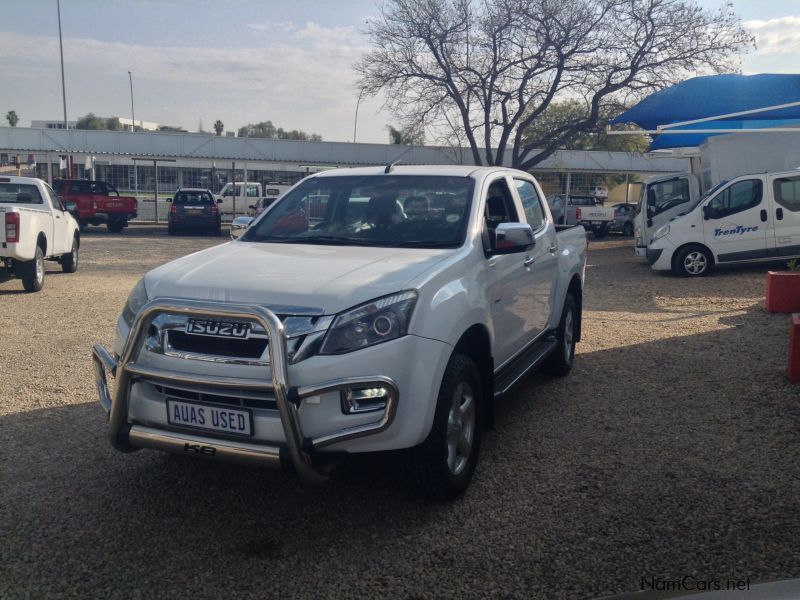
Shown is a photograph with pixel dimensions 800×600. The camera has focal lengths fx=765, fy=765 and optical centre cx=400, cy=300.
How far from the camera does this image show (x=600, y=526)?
3.92 m

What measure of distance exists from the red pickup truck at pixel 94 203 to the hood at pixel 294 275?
25.7 meters

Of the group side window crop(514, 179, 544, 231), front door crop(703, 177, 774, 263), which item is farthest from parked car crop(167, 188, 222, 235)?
side window crop(514, 179, 544, 231)

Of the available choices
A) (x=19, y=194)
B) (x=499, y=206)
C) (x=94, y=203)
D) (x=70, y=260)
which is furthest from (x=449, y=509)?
(x=94, y=203)

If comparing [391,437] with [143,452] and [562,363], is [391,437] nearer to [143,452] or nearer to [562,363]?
[143,452]

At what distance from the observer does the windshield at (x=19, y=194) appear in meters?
13.3

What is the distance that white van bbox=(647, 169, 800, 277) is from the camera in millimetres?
14180

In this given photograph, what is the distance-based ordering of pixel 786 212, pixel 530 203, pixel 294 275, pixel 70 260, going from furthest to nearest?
pixel 70 260
pixel 786 212
pixel 530 203
pixel 294 275

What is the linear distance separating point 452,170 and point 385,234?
0.84 meters

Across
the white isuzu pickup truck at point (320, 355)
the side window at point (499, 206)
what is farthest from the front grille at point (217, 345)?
the side window at point (499, 206)

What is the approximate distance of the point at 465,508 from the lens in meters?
4.14

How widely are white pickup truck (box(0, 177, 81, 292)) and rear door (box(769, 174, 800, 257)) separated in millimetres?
12873

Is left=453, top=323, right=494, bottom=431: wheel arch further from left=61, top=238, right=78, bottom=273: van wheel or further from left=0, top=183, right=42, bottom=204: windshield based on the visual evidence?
left=61, top=238, right=78, bottom=273: van wheel

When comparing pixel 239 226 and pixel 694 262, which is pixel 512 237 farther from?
pixel 694 262

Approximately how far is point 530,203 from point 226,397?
3.51 m
